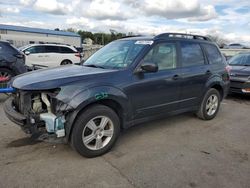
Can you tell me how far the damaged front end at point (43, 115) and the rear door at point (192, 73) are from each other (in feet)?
8.24

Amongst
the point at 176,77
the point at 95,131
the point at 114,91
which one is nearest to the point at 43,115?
the point at 95,131

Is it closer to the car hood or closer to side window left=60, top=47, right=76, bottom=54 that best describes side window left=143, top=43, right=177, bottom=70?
the car hood

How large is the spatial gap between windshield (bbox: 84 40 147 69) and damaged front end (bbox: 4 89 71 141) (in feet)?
3.98

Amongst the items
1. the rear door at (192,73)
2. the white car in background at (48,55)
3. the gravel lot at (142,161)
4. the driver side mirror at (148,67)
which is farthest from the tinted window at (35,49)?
the driver side mirror at (148,67)

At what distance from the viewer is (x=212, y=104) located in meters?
5.74

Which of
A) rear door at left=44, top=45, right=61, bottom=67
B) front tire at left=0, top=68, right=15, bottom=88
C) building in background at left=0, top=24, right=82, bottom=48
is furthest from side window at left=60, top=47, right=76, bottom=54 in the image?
building in background at left=0, top=24, right=82, bottom=48

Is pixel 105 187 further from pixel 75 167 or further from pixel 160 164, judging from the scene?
pixel 160 164

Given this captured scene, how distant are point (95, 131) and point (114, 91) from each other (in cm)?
65

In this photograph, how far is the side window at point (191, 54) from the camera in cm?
492

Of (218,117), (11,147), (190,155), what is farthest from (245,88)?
(11,147)

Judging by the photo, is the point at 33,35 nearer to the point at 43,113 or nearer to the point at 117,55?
the point at 117,55

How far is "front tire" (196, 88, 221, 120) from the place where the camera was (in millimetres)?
5500

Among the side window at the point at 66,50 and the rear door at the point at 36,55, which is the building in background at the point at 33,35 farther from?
the rear door at the point at 36,55

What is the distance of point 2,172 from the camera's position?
10.5ft
